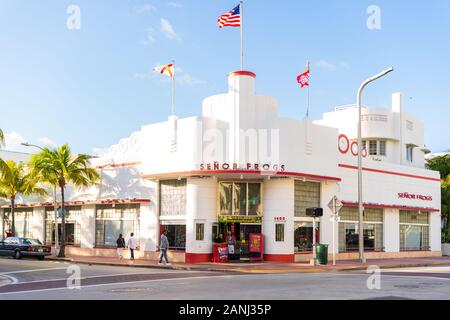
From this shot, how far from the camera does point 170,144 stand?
32812mm

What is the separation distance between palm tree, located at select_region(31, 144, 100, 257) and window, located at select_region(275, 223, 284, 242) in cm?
1314

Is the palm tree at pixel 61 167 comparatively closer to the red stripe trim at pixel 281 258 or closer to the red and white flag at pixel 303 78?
the red stripe trim at pixel 281 258

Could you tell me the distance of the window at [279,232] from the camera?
105 feet

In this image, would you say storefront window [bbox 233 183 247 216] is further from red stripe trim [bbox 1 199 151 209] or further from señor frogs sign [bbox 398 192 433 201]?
señor frogs sign [bbox 398 192 433 201]

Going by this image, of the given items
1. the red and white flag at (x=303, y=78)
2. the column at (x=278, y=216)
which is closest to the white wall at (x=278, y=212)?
the column at (x=278, y=216)

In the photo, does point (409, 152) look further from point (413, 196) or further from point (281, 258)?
A: point (281, 258)

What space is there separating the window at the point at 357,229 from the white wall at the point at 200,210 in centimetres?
925

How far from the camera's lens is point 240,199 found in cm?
3259

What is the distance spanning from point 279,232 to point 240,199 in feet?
9.23

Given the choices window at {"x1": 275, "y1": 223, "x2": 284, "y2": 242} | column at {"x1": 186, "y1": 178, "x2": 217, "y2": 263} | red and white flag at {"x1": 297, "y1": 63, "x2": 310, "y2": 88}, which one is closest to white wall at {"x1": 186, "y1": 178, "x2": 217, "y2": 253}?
column at {"x1": 186, "y1": 178, "x2": 217, "y2": 263}

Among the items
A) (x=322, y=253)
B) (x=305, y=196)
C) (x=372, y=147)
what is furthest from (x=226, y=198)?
(x=372, y=147)
